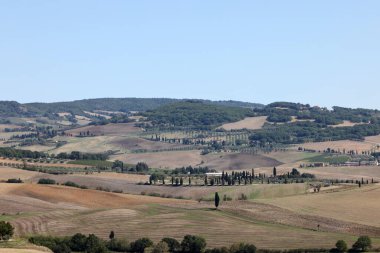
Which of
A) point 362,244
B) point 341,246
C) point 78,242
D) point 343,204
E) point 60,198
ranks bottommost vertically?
point 78,242

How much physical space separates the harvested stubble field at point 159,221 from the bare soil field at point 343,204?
6284 millimetres

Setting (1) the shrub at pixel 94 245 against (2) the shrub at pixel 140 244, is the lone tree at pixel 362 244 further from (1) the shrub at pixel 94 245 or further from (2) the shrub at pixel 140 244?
(1) the shrub at pixel 94 245

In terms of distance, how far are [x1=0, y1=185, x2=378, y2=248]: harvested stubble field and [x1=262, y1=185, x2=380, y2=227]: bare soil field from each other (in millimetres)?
6284

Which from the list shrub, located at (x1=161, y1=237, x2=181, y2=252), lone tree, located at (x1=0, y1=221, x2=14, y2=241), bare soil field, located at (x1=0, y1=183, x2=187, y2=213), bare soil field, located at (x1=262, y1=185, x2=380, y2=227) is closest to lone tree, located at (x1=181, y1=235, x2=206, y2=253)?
shrub, located at (x1=161, y1=237, x2=181, y2=252)

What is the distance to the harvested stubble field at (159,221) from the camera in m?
140

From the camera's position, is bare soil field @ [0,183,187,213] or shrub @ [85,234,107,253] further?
bare soil field @ [0,183,187,213]

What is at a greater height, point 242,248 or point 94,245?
point 94,245

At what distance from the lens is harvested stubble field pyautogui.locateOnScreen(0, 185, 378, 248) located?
140 metres

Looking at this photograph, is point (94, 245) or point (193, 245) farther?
point (193, 245)

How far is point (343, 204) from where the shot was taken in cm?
17138

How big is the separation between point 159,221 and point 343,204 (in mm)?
39070

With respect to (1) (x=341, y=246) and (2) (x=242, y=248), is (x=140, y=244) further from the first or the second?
(1) (x=341, y=246)

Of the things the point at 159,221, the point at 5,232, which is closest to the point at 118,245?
the point at 159,221

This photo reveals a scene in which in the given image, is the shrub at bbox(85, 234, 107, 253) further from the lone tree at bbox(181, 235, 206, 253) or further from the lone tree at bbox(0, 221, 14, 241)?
the lone tree at bbox(0, 221, 14, 241)
